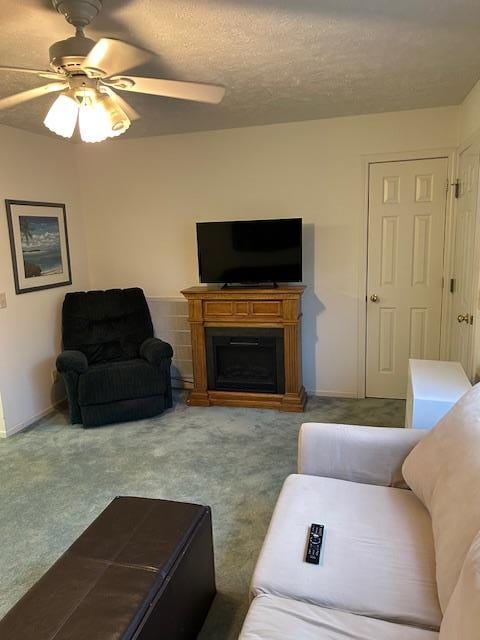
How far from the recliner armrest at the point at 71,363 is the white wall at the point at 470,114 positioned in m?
3.29

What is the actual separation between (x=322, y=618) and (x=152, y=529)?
71cm

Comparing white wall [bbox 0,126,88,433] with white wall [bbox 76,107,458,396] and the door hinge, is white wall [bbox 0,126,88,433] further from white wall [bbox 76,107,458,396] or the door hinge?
the door hinge

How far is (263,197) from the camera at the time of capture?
4133 mm

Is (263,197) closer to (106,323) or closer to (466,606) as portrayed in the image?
(106,323)

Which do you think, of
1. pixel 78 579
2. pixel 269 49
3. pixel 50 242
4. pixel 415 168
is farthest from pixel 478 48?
pixel 50 242

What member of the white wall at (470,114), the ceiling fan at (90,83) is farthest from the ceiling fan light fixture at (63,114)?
the white wall at (470,114)

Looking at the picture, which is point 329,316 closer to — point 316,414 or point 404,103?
point 316,414

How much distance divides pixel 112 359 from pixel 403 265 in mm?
2689

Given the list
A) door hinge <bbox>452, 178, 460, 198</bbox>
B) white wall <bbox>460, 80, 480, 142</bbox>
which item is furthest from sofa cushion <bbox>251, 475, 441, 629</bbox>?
door hinge <bbox>452, 178, 460, 198</bbox>

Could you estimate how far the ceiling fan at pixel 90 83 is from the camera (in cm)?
175

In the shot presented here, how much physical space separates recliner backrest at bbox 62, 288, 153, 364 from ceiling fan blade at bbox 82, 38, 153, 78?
2.53 metres

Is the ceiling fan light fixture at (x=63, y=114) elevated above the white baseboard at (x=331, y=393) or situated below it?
above

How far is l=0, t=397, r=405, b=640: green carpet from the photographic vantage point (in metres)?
2.18

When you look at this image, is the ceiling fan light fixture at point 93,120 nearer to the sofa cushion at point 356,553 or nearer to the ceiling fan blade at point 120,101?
the ceiling fan blade at point 120,101
